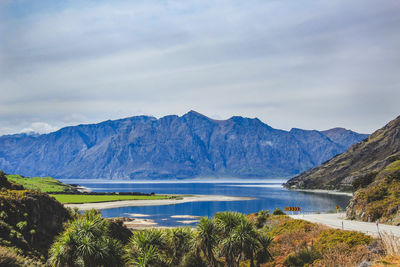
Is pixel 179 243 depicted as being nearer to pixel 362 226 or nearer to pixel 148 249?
pixel 148 249

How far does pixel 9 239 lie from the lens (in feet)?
134

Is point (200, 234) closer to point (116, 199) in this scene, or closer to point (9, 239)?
point (9, 239)

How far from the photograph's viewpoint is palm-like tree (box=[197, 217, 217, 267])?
37.1 m

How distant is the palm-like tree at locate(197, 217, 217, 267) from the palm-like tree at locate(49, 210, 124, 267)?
329 inches

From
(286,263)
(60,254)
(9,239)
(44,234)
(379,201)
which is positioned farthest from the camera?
(379,201)

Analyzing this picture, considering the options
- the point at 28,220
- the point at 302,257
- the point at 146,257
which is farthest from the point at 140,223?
the point at 146,257

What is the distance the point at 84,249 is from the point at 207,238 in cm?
1235

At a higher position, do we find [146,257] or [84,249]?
[84,249]

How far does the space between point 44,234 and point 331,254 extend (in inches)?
1419

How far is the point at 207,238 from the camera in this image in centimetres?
3719

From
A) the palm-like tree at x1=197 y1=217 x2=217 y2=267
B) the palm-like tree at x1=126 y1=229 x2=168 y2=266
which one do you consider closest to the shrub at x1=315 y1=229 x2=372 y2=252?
the palm-like tree at x1=197 y1=217 x2=217 y2=267

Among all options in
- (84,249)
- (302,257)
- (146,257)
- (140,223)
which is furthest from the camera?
(140,223)

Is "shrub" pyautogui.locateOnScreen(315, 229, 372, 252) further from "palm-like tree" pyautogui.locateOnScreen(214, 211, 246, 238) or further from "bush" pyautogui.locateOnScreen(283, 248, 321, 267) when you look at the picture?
"palm-like tree" pyautogui.locateOnScreen(214, 211, 246, 238)

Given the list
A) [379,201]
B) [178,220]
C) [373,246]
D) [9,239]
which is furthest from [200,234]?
[178,220]
